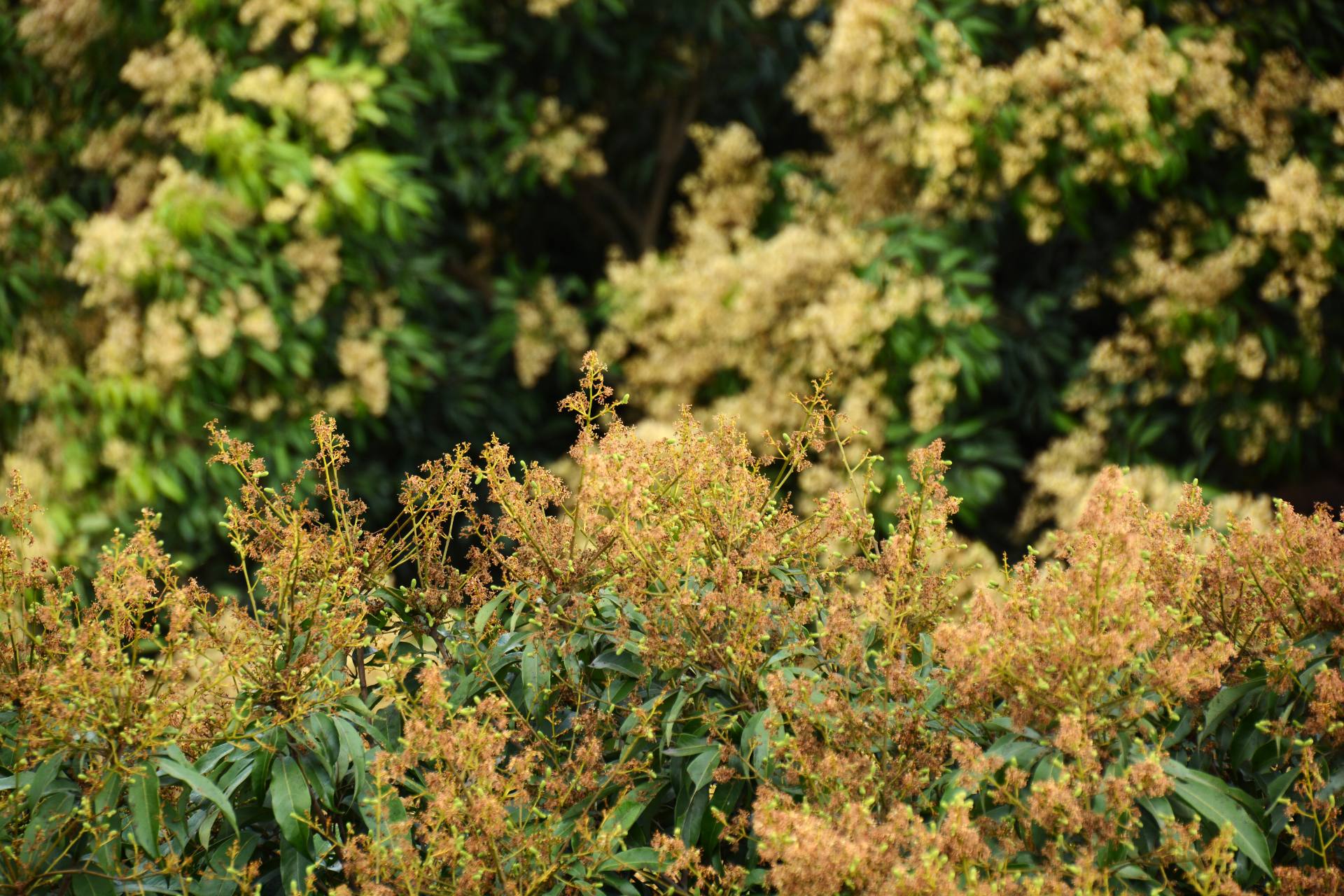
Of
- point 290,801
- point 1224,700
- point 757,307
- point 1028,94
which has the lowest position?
point 290,801

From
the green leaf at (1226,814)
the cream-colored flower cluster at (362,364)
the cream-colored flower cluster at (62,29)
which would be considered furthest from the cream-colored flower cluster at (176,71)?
the green leaf at (1226,814)

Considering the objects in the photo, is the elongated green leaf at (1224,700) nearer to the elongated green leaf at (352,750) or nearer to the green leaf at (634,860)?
the green leaf at (634,860)

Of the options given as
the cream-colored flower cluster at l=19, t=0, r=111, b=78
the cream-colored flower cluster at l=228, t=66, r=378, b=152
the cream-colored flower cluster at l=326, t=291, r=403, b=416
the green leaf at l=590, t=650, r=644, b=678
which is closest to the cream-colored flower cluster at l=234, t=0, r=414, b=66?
the cream-colored flower cluster at l=228, t=66, r=378, b=152

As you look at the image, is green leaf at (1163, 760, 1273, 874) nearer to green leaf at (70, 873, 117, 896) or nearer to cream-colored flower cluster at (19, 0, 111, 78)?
green leaf at (70, 873, 117, 896)

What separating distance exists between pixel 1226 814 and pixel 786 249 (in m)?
4.56

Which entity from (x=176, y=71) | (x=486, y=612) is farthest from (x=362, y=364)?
(x=486, y=612)

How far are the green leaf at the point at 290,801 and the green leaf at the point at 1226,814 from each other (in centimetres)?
116

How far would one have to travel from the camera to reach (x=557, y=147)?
7082mm

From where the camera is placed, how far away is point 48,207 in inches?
239

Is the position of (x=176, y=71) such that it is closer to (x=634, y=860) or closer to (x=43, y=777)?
(x=43, y=777)

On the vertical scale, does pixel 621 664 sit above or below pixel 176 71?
below

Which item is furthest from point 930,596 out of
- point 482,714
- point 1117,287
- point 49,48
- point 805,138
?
point 805,138

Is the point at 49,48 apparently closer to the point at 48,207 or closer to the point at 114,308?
the point at 48,207

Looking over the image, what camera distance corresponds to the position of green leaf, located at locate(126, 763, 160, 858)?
1.70 meters
